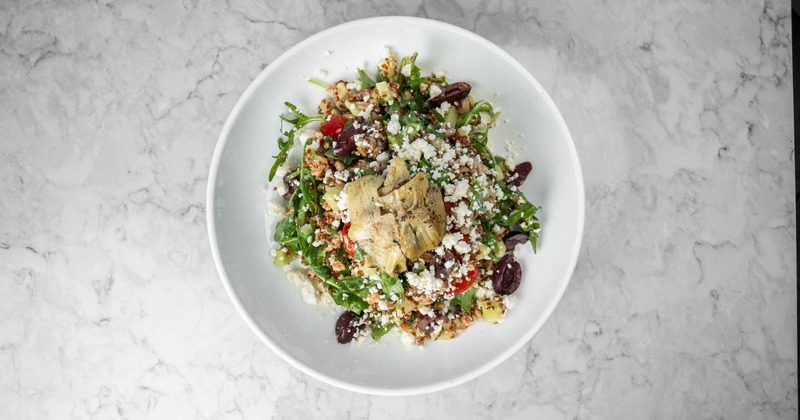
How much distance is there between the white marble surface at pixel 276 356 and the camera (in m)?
2.57

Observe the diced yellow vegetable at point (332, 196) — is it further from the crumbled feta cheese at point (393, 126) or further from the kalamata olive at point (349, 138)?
the crumbled feta cheese at point (393, 126)

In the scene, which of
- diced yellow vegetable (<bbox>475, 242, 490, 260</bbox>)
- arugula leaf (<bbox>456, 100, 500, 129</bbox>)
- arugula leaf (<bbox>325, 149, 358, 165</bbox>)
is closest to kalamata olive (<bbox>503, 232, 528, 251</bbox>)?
diced yellow vegetable (<bbox>475, 242, 490, 260</bbox>)

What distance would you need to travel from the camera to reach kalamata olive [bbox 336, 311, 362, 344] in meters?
2.29

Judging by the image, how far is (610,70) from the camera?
262cm

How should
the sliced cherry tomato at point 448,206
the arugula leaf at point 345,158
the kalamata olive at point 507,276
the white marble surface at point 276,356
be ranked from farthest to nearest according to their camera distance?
1. the white marble surface at point 276,356
2. the kalamata olive at point 507,276
3. the arugula leaf at point 345,158
4. the sliced cherry tomato at point 448,206

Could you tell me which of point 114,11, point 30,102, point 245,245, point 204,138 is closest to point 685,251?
point 245,245

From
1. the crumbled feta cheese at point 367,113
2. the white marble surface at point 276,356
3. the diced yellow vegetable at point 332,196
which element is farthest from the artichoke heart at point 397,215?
the white marble surface at point 276,356

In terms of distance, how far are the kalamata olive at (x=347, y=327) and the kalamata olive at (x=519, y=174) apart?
0.77 meters

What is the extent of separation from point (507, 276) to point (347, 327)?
0.62 metres

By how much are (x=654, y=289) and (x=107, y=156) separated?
7.83 feet

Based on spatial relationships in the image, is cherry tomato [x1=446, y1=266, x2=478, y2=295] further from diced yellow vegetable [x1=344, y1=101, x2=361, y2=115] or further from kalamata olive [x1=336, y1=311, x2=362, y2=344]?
diced yellow vegetable [x1=344, y1=101, x2=361, y2=115]

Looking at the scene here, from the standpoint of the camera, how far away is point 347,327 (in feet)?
7.52

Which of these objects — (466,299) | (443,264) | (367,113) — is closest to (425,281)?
(443,264)

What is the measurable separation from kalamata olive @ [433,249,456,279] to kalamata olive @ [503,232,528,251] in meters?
0.32
